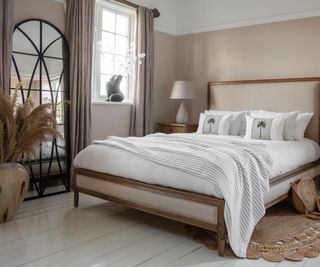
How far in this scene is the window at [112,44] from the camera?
187 inches

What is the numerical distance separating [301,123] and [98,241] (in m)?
2.86

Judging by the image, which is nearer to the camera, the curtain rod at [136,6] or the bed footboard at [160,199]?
the bed footboard at [160,199]

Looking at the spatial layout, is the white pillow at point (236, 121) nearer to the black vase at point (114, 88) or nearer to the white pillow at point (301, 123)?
the white pillow at point (301, 123)

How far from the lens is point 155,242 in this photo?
2711 mm

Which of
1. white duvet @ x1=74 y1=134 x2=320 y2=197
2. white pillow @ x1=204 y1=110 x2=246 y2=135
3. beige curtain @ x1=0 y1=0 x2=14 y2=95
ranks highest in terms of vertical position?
beige curtain @ x1=0 y1=0 x2=14 y2=95

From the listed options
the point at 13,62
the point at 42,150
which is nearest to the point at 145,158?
the point at 42,150

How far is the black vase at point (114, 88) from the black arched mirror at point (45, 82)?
746mm

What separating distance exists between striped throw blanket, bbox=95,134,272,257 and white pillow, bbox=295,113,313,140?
3.97ft

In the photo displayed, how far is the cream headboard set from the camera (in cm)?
446

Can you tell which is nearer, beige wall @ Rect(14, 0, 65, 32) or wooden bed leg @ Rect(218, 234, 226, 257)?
wooden bed leg @ Rect(218, 234, 226, 257)

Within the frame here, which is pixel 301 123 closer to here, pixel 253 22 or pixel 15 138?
pixel 253 22

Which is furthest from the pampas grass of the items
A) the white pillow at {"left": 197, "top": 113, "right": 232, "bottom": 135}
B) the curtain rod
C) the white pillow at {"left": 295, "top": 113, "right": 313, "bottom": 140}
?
the white pillow at {"left": 295, "top": 113, "right": 313, "bottom": 140}

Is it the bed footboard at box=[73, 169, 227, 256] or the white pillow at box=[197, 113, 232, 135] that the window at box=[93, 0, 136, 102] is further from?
the bed footboard at box=[73, 169, 227, 256]

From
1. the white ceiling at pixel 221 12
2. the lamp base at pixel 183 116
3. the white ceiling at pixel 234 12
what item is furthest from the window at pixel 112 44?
the white ceiling at pixel 234 12
